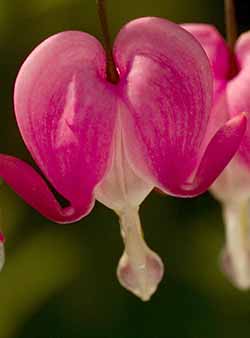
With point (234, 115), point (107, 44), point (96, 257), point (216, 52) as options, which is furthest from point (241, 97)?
point (96, 257)

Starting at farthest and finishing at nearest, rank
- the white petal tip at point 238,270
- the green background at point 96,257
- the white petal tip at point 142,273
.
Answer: the green background at point 96,257 → the white petal tip at point 238,270 → the white petal tip at point 142,273

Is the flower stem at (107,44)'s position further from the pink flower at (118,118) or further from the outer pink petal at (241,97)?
the outer pink petal at (241,97)

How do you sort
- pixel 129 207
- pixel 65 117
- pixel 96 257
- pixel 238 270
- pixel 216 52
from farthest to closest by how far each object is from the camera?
1. pixel 96 257
2. pixel 238 270
3. pixel 216 52
4. pixel 129 207
5. pixel 65 117

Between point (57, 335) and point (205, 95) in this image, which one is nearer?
point (205, 95)

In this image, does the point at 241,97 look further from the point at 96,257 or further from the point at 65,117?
the point at 96,257

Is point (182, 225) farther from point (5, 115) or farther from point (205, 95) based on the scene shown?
point (205, 95)

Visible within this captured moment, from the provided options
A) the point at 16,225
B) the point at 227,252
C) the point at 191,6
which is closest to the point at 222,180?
the point at 227,252

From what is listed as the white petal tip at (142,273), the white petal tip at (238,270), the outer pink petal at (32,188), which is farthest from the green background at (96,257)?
the outer pink petal at (32,188)
